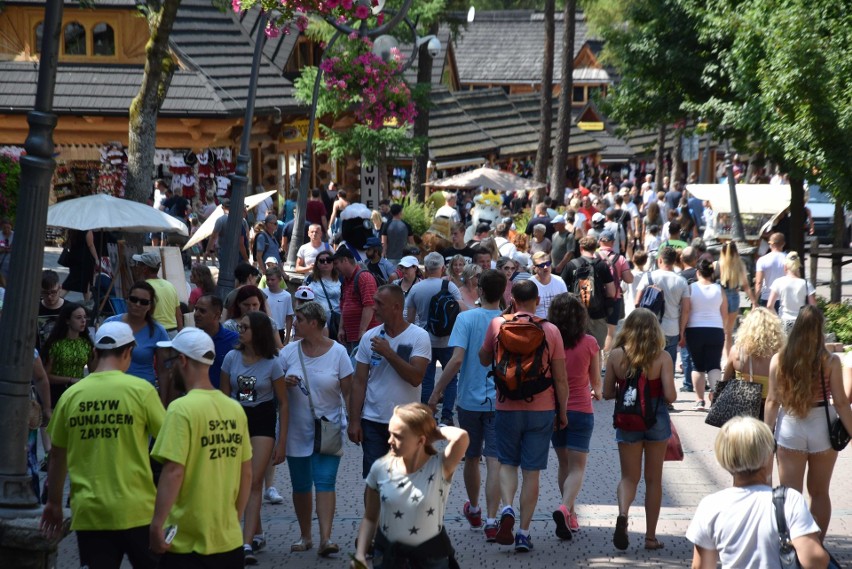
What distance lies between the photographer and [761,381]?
27.8 ft

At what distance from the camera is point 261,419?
784 cm

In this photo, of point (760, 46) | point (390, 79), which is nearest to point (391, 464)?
point (760, 46)

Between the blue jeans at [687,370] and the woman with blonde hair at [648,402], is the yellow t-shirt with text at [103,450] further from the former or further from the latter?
the blue jeans at [687,370]

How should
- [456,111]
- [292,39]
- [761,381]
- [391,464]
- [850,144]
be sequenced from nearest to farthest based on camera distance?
[391,464], [761,381], [850,144], [292,39], [456,111]

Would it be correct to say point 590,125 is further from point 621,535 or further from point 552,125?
point 621,535

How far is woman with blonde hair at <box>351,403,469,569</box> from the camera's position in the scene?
18.0ft

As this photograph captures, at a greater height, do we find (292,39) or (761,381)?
(292,39)

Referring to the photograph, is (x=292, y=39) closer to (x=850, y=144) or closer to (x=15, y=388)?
(x=850, y=144)

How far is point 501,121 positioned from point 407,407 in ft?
138

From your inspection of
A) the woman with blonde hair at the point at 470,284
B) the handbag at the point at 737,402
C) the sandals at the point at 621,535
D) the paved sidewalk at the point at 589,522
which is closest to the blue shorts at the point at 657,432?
the handbag at the point at 737,402

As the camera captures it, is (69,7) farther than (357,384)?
Yes

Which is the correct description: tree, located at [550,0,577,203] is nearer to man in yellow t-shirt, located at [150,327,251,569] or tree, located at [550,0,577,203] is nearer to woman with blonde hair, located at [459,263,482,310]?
woman with blonde hair, located at [459,263,482,310]

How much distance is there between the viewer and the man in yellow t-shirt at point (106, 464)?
588 centimetres

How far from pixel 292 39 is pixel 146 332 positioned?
25047 millimetres
